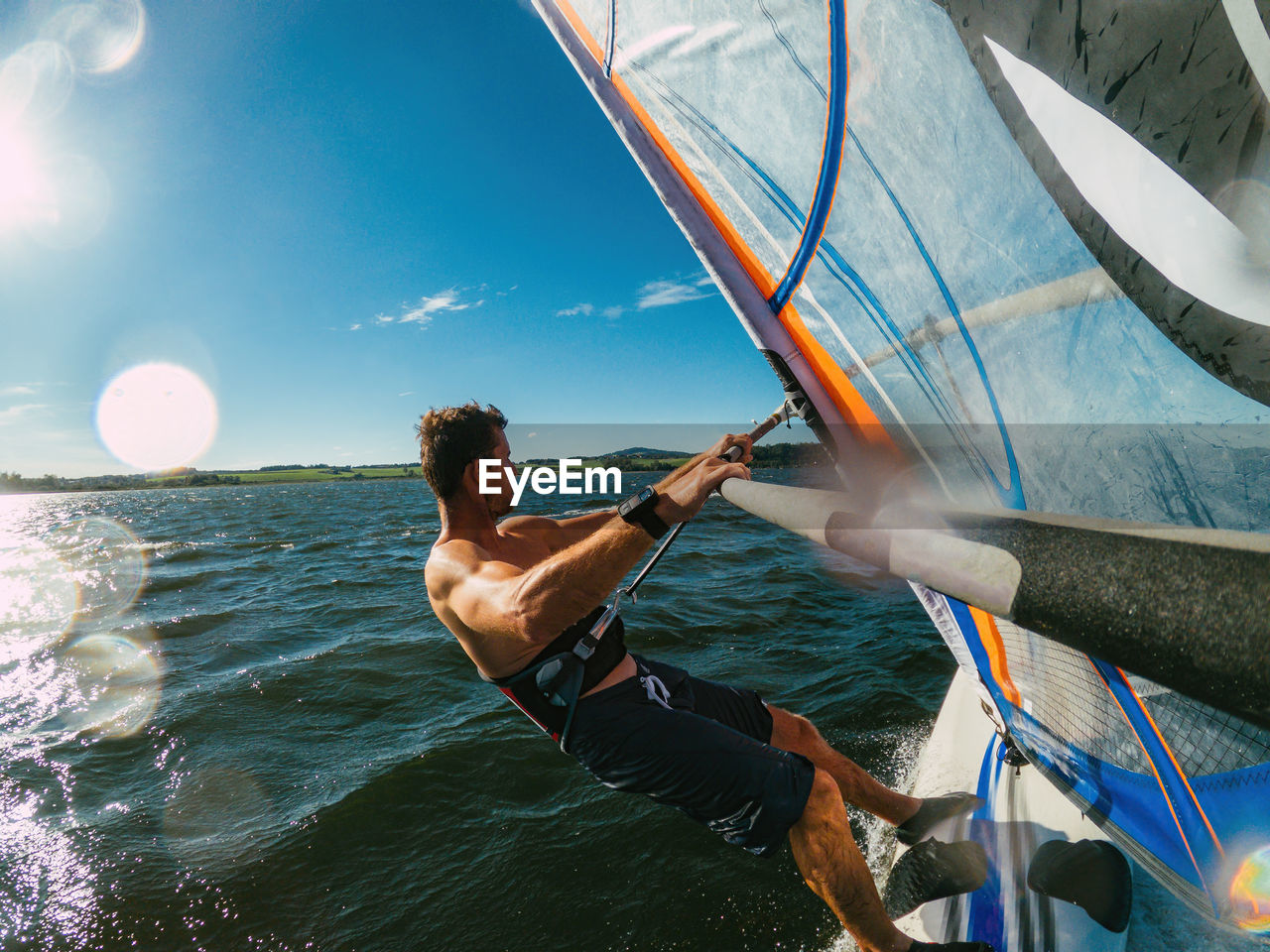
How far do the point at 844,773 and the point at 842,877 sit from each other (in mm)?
706

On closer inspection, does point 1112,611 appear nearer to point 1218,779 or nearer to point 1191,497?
point 1191,497

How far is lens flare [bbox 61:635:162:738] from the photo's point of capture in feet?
16.3

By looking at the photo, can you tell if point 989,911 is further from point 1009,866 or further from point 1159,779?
point 1159,779

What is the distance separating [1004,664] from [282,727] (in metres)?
5.35

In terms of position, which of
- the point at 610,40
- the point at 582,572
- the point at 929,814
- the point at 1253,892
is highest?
the point at 610,40

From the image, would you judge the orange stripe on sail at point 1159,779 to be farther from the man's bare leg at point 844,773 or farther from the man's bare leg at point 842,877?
the man's bare leg at point 844,773

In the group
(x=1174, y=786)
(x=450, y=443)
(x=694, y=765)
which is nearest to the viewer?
(x=1174, y=786)

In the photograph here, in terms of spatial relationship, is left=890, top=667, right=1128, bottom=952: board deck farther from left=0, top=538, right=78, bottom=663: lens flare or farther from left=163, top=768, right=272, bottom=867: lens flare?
left=0, top=538, right=78, bottom=663: lens flare

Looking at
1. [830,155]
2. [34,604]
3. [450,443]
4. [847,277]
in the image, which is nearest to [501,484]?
[450,443]

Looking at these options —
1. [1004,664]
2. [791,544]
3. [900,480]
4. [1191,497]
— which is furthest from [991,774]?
[791,544]

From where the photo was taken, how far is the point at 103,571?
14.1 m

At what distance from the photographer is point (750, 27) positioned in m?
1.80

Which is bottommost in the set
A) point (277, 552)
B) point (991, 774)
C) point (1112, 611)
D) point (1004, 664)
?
point (277, 552)

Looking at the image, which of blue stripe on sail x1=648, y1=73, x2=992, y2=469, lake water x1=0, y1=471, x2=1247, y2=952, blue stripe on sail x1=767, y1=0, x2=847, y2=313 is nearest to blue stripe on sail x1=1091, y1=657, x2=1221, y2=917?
lake water x1=0, y1=471, x2=1247, y2=952
